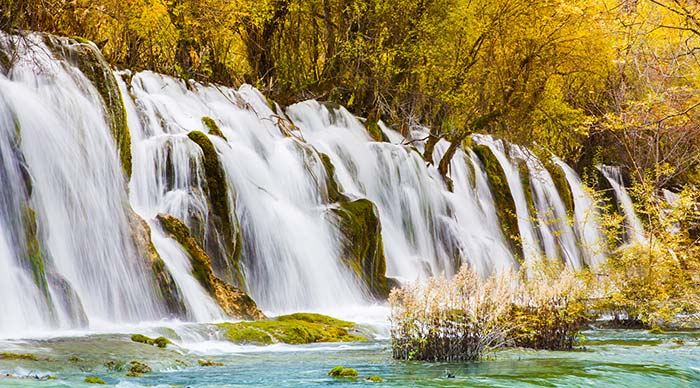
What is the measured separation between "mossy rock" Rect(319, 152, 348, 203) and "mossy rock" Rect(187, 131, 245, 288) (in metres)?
4.29

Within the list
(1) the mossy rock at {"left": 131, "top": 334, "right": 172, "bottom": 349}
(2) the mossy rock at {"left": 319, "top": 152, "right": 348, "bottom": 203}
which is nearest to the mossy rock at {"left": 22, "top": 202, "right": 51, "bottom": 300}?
(1) the mossy rock at {"left": 131, "top": 334, "right": 172, "bottom": 349}

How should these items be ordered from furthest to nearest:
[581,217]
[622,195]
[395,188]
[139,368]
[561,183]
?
[622,195], [581,217], [561,183], [395,188], [139,368]

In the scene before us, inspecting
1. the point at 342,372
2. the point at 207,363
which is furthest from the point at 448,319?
the point at 207,363

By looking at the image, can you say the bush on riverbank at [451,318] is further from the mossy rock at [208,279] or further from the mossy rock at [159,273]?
the mossy rock at [208,279]

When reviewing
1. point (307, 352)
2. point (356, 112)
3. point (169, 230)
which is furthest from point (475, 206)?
point (307, 352)

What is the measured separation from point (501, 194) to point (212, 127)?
1412 cm

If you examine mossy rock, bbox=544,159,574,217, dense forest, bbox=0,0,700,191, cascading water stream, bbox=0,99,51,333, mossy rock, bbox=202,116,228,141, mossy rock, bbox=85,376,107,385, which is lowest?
mossy rock, bbox=85,376,107,385

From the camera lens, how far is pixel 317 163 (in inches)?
862

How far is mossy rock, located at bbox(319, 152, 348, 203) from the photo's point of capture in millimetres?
21516

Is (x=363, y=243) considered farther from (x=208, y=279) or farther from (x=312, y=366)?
(x=312, y=366)

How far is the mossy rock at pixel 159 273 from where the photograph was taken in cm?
1391

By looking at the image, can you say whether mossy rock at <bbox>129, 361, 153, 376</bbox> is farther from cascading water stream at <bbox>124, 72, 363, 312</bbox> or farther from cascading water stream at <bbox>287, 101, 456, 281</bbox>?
cascading water stream at <bbox>287, 101, 456, 281</bbox>

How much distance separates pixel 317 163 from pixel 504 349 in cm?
1028

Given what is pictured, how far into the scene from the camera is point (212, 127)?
2034 centimetres
